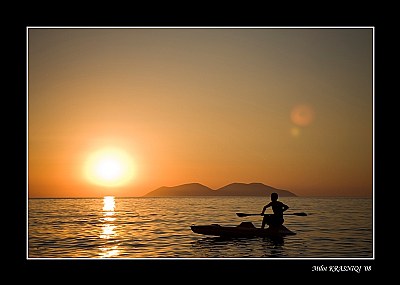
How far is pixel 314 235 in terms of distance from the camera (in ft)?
79.4

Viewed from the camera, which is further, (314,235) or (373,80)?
(314,235)

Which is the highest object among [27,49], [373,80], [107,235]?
[27,49]

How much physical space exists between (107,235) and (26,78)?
18732 millimetres
